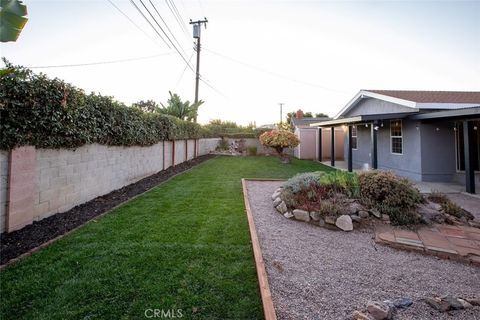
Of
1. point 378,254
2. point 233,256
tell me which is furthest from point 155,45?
point 378,254

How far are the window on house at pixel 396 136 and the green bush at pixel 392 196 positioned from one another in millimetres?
6825

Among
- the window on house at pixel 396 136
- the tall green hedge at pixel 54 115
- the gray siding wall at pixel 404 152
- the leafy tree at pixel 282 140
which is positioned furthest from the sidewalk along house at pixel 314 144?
the tall green hedge at pixel 54 115

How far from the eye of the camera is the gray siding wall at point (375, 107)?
11.1 meters

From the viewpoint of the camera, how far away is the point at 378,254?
3.86 meters

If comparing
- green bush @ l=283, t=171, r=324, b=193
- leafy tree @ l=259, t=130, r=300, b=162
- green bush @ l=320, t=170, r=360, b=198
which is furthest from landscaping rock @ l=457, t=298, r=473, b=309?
leafy tree @ l=259, t=130, r=300, b=162

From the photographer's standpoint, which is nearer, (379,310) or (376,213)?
(379,310)

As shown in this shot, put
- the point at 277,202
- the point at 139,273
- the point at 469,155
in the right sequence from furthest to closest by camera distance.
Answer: the point at 469,155 → the point at 277,202 → the point at 139,273

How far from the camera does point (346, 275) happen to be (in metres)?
3.18

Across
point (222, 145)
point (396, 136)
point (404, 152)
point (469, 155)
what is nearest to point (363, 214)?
point (469, 155)

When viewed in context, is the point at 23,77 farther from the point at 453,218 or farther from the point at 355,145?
the point at 355,145

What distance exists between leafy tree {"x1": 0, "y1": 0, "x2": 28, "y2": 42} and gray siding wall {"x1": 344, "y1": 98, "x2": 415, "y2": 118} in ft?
40.2

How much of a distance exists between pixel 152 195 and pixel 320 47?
12.2 m

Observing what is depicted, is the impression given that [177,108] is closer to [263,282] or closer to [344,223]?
[344,223]

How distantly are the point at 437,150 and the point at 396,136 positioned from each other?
76.6 inches
